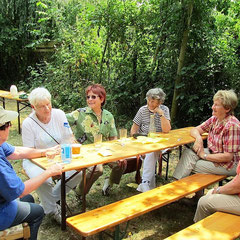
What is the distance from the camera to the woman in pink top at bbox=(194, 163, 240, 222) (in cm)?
227

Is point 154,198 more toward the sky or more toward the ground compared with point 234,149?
more toward the ground

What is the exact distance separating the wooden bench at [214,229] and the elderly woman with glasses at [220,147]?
0.79 metres

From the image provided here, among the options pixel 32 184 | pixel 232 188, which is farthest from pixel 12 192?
pixel 232 188

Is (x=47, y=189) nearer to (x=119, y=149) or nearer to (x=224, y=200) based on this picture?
(x=119, y=149)

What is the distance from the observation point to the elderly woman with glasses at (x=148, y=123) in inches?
132

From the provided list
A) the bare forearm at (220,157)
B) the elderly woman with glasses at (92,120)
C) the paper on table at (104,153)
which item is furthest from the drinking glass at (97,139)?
the bare forearm at (220,157)

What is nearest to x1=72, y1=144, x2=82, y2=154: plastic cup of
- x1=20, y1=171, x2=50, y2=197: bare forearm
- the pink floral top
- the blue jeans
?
x1=20, y1=171, x2=50, y2=197: bare forearm

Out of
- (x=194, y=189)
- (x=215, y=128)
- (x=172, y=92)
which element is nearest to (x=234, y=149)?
(x=215, y=128)

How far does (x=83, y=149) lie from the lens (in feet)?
9.38

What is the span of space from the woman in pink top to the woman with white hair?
1313mm

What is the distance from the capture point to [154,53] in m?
6.36

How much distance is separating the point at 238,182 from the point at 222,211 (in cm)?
28

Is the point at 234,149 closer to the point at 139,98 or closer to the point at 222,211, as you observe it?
the point at 222,211

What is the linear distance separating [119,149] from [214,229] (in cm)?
122
